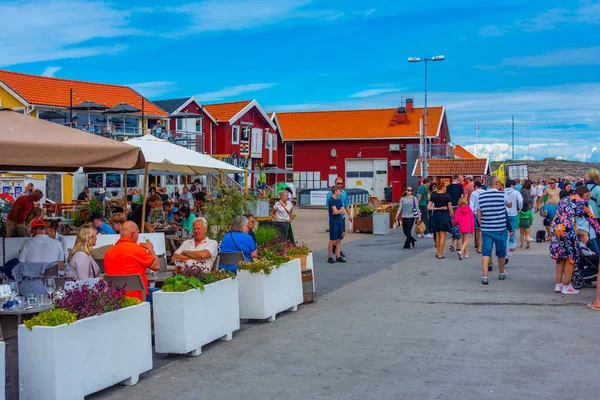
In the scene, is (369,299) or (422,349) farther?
(369,299)

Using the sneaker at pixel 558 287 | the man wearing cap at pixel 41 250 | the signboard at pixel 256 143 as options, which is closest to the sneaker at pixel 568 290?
the sneaker at pixel 558 287

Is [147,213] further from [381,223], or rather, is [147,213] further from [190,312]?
[381,223]

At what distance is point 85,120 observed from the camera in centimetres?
3400

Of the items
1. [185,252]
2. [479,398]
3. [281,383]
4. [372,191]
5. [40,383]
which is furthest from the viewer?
[372,191]

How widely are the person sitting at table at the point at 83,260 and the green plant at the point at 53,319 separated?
216cm

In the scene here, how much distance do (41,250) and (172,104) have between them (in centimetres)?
3636

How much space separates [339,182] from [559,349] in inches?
340

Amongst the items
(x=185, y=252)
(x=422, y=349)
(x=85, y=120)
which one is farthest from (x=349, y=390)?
(x=85, y=120)

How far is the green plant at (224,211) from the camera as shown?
13039 millimetres

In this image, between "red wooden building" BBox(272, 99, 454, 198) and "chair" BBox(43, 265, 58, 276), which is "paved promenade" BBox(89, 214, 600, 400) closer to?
"chair" BBox(43, 265, 58, 276)

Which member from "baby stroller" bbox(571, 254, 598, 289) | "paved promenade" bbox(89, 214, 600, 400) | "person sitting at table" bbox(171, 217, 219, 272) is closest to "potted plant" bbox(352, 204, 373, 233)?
"paved promenade" bbox(89, 214, 600, 400)

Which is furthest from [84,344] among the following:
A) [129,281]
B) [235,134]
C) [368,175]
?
[368,175]

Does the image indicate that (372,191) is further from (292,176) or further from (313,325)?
(313,325)

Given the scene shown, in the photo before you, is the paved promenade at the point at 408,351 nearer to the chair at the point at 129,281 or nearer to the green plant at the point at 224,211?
the chair at the point at 129,281
